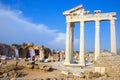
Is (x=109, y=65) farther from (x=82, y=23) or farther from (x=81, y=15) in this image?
(x=81, y=15)

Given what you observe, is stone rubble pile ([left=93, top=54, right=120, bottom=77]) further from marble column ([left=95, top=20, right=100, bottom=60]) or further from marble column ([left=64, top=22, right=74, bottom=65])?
marble column ([left=64, top=22, right=74, bottom=65])

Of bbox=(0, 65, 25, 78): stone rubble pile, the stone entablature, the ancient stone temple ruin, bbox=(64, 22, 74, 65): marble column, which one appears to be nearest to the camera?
bbox=(0, 65, 25, 78): stone rubble pile

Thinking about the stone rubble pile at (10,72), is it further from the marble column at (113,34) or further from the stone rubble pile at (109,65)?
the marble column at (113,34)

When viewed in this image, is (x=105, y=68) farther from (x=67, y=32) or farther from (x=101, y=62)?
(x=67, y=32)


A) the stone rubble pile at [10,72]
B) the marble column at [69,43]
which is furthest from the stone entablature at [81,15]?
the stone rubble pile at [10,72]

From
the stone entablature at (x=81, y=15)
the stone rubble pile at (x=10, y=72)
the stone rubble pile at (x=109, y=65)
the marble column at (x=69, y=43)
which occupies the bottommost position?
the stone rubble pile at (x=10, y=72)

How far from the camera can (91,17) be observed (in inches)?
1508

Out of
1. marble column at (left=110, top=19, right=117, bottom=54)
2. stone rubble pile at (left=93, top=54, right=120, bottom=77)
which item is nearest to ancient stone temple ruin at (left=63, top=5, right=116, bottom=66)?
marble column at (left=110, top=19, right=117, bottom=54)

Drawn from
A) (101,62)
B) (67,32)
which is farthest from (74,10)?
(101,62)

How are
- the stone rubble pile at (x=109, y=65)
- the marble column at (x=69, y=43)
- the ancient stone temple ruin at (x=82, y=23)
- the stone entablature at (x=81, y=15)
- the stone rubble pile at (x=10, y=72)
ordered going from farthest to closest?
the marble column at (x=69, y=43)
the stone entablature at (x=81, y=15)
the ancient stone temple ruin at (x=82, y=23)
the stone rubble pile at (x=10, y=72)
the stone rubble pile at (x=109, y=65)

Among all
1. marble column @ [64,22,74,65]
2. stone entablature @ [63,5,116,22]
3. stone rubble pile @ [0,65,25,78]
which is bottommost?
stone rubble pile @ [0,65,25,78]

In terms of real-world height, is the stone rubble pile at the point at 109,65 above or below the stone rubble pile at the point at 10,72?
above

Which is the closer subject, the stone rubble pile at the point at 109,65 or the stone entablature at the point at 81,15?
the stone rubble pile at the point at 109,65

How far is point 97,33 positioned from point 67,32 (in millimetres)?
5231
